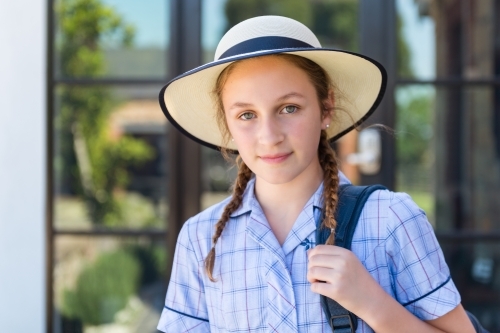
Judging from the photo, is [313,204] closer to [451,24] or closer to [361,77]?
[361,77]

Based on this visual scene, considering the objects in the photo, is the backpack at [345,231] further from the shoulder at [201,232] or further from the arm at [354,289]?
the shoulder at [201,232]

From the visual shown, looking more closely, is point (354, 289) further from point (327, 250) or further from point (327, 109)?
point (327, 109)

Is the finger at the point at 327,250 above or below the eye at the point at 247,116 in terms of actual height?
below

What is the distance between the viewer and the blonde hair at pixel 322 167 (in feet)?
3.99

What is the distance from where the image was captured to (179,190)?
3.03 meters

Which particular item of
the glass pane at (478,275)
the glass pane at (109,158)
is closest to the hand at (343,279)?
the glass pane at (478,275)

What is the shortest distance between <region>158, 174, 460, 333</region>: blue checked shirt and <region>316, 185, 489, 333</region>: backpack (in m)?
0.02

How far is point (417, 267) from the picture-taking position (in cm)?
116

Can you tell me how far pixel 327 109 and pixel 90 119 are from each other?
219 centimetres

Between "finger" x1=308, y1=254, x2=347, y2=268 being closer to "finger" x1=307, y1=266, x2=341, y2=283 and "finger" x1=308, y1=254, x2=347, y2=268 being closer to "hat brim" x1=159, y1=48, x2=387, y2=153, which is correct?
"finger" x1=307, y1=266, x2=341, y2=283

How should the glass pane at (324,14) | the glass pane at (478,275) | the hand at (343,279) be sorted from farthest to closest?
the glass pane at (324,14), the glass pane at (478,275), the hand at (343,279)

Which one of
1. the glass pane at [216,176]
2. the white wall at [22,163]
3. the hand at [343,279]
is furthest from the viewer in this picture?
the glass pane at [216,176]

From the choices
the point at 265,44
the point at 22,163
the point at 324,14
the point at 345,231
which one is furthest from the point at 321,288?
the point at 324,14

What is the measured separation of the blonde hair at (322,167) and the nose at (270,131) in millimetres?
121
